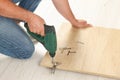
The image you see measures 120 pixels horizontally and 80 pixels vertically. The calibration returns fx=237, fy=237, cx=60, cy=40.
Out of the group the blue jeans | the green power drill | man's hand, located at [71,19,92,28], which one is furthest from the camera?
man's hand, located at [71,19,92,28]

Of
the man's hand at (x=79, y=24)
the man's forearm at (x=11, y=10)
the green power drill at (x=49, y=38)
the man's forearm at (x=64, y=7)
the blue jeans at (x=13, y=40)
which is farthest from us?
the man's hand at (x=79, y=24)

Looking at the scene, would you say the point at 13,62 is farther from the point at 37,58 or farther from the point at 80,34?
the point at 80,34

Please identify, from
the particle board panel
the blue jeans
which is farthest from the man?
the particle board panel

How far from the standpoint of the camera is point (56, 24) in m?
2.05

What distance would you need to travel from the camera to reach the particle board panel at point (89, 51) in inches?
59.1

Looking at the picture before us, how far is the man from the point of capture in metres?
1.26

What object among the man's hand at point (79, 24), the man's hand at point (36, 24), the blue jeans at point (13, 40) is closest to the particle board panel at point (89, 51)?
the man's hand at point (79, 24)

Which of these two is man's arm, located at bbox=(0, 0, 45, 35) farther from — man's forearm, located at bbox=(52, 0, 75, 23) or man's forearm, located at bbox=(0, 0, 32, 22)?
man's forearm, located at bbox=(52, 0, 75, 23)

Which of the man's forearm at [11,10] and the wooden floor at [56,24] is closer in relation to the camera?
the man's forearm at [11,10]

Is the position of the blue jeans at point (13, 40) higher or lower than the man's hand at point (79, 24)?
lower

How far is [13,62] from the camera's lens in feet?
5.44

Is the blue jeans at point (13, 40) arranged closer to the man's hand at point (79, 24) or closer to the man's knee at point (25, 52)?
the man's knee at point (25, 52)

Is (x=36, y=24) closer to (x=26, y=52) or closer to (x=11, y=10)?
(x=11, y=10)

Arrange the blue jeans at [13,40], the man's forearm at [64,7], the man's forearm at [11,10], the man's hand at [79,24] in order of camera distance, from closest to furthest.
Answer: the man's forearm at [11,10]
the blue jeans at [13,40]
the man's forearm at [64,7]
the man's hand at [79,24]
